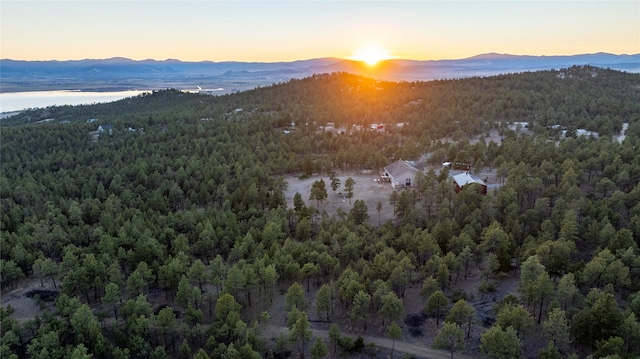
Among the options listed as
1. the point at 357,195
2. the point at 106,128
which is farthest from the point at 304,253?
the point at 106,128

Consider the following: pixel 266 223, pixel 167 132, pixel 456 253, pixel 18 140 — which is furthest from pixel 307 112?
pixel 456 253

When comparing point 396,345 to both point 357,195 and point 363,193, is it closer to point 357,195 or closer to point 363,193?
point 357,195

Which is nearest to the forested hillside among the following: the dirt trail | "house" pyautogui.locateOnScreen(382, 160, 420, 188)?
the dirt trail

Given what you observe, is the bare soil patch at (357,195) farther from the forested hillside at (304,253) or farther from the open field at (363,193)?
the forested hillside at (304,253)

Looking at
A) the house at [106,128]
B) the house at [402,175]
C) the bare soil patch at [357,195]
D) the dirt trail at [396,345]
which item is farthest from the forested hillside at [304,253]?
the house at [106,128]

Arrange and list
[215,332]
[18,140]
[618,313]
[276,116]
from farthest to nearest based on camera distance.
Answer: [276,116]
[18,140]
[215,332]
[618,313]

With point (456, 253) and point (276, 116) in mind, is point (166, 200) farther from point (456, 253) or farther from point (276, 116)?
point (276, 116)

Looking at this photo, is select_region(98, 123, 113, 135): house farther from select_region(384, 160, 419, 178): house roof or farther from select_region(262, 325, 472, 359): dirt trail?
select_region(262, 325, 472, 359): dirt trail
